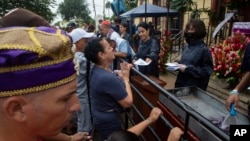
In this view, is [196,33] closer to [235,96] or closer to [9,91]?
[235,96]

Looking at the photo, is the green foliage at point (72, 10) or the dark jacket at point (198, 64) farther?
the green foliage at point (72, 10)

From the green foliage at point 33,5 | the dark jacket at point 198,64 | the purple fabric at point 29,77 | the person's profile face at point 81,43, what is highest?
the green foliage at point 33,5

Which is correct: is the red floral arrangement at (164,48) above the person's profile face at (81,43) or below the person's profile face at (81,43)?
below

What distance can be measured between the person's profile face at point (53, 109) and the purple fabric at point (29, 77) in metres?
0.05

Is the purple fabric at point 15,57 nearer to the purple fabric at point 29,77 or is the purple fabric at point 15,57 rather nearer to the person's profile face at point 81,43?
the purple fabric at point 29,77

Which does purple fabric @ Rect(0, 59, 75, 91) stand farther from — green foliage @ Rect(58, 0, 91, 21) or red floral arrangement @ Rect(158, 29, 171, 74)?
green foliage @ Rect(58, 0, 91, 21)

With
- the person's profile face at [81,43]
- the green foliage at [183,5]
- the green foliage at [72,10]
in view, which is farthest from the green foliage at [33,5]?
the green foliage at [72,10]

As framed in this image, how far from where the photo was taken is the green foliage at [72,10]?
70688mm

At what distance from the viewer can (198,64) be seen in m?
3.19

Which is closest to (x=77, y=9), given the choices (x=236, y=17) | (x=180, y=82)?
(x=236, y=17)

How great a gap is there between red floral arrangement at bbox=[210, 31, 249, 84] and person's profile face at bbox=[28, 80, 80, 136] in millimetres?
4390

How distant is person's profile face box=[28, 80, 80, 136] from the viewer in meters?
0.84

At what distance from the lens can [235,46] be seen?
4824 millimetres

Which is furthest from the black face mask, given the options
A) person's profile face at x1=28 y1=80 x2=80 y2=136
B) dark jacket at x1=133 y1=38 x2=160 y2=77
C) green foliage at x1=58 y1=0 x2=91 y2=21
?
green foliage at x1=58 y1=0 x2=91 y2=21
